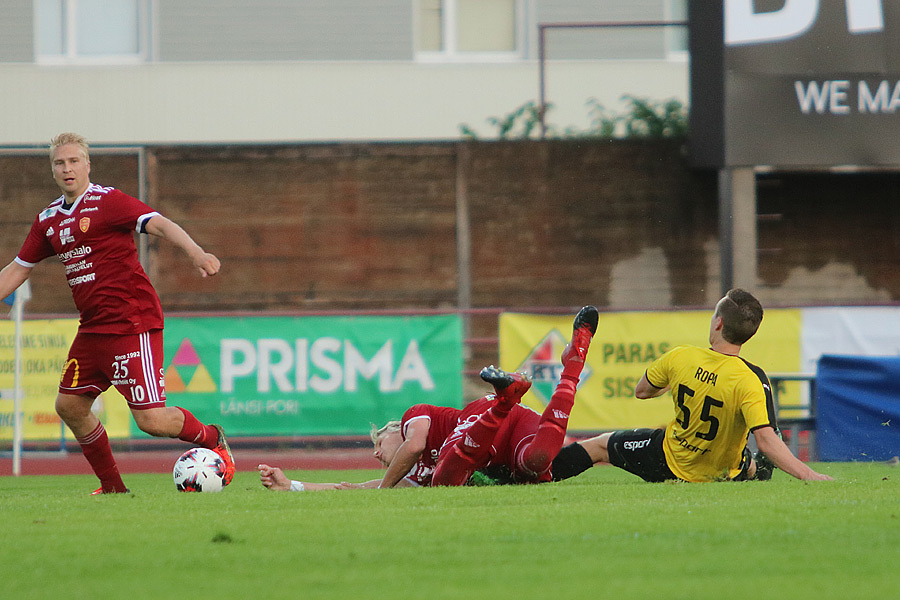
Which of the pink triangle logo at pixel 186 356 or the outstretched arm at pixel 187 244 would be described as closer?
the outstretched arm at pixel 187 244

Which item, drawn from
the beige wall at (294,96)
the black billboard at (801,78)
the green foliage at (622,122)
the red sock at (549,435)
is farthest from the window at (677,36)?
the red sock at (549,435)

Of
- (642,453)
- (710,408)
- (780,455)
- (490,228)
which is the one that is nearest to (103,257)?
(642,453)

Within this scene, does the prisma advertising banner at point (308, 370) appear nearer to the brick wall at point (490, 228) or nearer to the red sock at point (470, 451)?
the brick wall at point (490, 228)

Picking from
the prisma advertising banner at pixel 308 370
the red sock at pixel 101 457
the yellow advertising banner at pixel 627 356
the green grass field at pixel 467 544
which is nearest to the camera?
the green grass field at pixel 467 544

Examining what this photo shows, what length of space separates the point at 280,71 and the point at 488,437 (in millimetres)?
13450

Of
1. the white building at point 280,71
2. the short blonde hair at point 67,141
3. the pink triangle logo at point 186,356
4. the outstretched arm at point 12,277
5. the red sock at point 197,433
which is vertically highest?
the white building at point 280,71

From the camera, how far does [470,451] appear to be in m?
6.89

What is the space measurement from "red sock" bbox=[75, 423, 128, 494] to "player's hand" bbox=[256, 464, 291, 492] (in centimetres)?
88

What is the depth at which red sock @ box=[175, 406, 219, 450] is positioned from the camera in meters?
6.93

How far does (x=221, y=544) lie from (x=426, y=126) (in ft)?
49.5

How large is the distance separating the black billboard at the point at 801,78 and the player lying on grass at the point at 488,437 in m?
7.31

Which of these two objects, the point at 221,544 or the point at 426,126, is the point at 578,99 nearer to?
the point at 426,126

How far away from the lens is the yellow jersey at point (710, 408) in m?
6.65

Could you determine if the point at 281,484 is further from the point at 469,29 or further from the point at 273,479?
the point at 469,29
